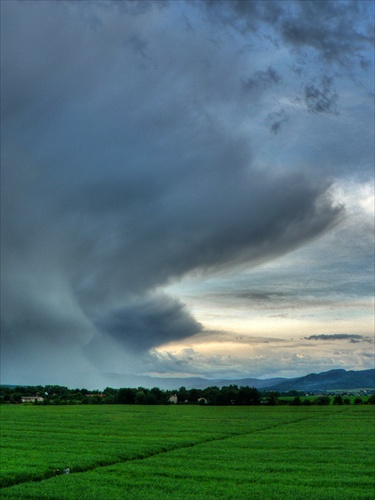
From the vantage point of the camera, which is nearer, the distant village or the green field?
the green field

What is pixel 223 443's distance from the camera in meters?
48.5

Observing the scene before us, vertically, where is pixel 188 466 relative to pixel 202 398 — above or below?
above

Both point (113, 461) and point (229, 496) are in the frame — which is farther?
point (113, 461)

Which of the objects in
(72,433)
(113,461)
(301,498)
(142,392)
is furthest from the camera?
(142,392)

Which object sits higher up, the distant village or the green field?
the green field

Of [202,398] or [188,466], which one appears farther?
[202,398]

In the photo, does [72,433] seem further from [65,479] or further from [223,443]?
[65,479]

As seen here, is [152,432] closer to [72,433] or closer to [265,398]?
[72,433]

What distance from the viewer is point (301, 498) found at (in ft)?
80.5

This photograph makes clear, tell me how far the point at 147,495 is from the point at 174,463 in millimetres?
10189

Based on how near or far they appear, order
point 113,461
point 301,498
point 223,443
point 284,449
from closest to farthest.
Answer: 1. point 301,498
2. point 113,461
3. point 284,449
4. point 223,443

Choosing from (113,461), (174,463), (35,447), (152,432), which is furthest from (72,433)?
(174,463)

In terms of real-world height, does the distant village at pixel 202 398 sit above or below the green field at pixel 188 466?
below

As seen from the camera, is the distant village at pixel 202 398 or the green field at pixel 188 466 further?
the distant village at pixel 202 398
